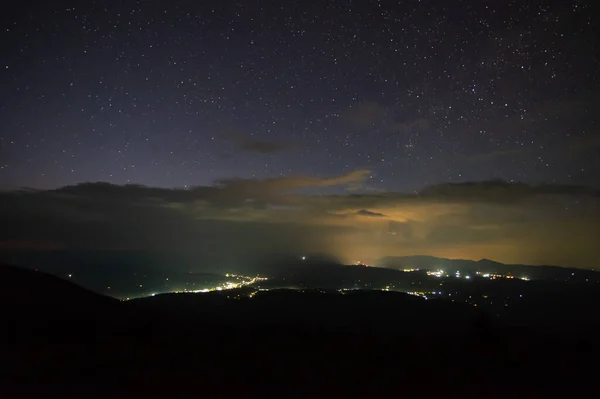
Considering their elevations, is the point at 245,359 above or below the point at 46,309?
below

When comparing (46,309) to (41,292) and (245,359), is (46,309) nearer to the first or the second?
(41,292)

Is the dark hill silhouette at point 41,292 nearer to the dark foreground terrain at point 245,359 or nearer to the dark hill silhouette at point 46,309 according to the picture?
the dark hill silhouette at point 46,309

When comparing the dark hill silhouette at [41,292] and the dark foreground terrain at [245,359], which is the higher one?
the dark hill silhouette at [41,292]

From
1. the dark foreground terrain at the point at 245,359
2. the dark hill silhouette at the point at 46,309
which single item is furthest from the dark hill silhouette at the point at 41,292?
the dark foreground terrain at the point at 245,359

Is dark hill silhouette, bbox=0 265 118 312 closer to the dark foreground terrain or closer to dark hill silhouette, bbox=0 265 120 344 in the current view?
dark hill silhouette, bbox=0 265 120 344

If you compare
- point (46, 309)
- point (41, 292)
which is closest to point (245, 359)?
point (46, 309)

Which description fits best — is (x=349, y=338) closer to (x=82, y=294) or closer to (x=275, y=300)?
(x=82, y=294)

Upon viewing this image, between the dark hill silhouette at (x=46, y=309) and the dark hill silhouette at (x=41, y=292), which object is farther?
the dark hill silhouette at (x=41, y=292)

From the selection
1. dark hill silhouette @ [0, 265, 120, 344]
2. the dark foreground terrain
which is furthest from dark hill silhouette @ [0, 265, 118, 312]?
the dark foreground terrain

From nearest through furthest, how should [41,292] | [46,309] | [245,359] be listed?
[245,359] → [46,309] → [41,292]

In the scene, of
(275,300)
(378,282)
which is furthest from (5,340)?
(378,282)
